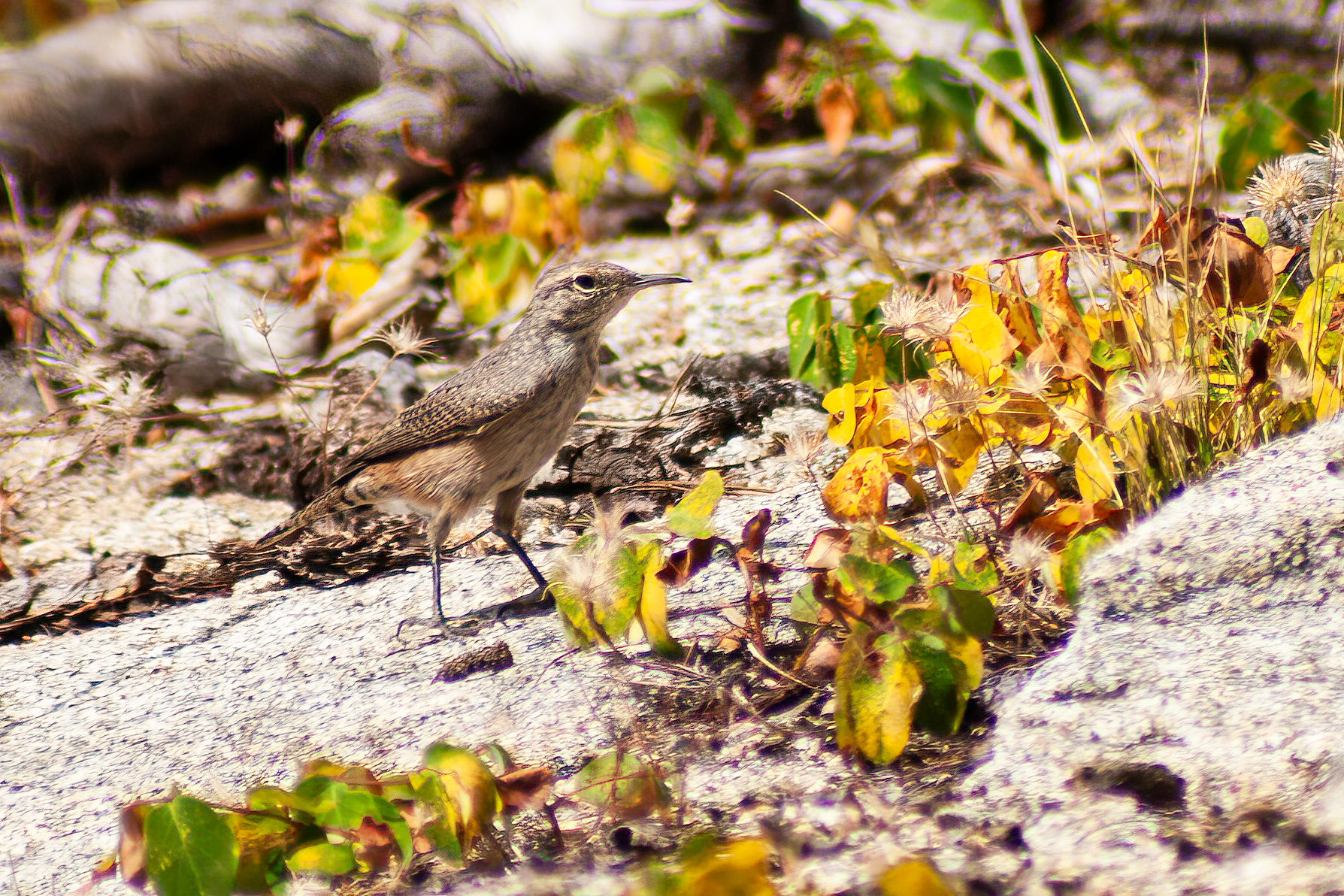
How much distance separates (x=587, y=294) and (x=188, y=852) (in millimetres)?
2949

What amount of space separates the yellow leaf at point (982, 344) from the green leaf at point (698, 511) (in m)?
0.77

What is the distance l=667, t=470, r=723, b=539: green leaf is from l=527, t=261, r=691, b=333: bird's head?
6.38 ft

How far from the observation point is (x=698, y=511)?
9.12 feet

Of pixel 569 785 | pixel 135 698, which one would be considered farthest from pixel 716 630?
pixel 135 698

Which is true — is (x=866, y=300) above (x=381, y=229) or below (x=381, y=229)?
above

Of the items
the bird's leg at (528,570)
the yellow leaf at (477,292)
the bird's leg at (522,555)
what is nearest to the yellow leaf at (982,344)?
the bird's leg at (528,570)

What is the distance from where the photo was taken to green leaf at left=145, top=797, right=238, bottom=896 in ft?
7.22

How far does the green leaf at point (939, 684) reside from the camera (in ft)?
7.77

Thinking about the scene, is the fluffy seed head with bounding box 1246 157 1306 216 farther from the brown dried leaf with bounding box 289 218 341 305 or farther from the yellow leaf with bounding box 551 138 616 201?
the brown dried leaf with bounding box 289 218 341 305

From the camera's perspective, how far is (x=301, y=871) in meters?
2.35

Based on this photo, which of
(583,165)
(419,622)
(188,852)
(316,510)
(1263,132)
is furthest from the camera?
(583,165)

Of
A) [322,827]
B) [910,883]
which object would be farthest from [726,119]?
[910,883]

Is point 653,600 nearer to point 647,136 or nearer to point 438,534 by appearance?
point 438,534

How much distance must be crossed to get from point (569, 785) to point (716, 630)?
0.70 metres
